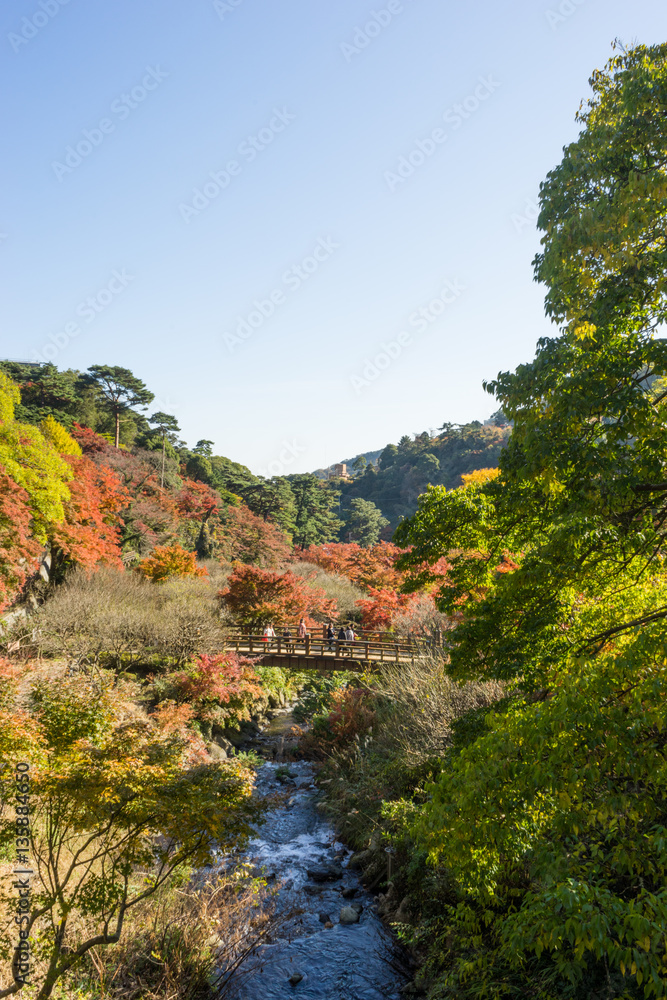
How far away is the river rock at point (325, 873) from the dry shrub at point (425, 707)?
2560mm

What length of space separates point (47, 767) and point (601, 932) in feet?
18.2

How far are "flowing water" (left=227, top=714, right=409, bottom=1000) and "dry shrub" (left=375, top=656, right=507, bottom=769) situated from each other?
2.61 m

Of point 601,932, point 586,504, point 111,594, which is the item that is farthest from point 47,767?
point 111,594

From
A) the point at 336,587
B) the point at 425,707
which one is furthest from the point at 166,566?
the point at 425,707

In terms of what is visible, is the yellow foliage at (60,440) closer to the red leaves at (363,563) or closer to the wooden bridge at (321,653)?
the wooden bridge at (321,653)

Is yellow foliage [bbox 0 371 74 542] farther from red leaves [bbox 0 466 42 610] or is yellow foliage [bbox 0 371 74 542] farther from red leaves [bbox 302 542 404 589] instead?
red leaves [bbox 302 542 404 589]

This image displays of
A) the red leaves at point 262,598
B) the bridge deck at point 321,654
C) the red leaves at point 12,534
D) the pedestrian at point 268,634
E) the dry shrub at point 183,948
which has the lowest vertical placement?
the dry shrub at point 183,948

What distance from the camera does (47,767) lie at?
5.80 meters

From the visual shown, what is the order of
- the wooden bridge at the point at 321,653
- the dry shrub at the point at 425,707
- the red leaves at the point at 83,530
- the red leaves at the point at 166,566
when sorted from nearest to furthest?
1. the dry shrub at the point at 425,707
2. the wooden bridge at the point at 321,653
3. the red leaves at the point at 83,530
4. the red leaves at the point at 166,566

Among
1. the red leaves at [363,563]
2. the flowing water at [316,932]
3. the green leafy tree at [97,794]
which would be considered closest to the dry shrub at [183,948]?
the flowing water at [316,932]

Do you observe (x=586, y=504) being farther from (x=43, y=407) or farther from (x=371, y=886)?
(x=43, y=407)

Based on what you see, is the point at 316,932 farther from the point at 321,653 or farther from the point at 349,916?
the point at 321,653

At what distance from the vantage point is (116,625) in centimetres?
1647

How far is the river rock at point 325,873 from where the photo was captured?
10680mm
